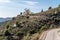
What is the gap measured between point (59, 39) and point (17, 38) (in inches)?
721

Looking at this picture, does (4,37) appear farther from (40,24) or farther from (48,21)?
(48,21)

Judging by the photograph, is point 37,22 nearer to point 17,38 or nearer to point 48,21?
point 48,21

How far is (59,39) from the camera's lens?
41281 millimetres

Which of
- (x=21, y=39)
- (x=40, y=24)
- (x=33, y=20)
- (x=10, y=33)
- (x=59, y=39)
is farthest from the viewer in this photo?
(x=33, y=20)

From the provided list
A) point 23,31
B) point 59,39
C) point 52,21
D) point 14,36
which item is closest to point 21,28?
point 23,31

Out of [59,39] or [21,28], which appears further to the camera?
[21,28]

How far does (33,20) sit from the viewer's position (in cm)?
7269

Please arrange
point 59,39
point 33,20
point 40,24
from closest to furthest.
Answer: point 59,39, point 40,24, point 33,20

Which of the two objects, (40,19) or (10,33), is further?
(40,19)

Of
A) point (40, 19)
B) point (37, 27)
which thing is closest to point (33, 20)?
point (40, 19)

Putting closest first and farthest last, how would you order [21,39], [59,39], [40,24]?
[59,39]
[21,39]
[40,24]

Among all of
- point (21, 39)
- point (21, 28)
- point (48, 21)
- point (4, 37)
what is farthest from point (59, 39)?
point (48, 21)

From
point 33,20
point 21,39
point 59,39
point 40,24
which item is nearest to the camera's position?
point 59,39

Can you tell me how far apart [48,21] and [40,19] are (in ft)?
9.73
